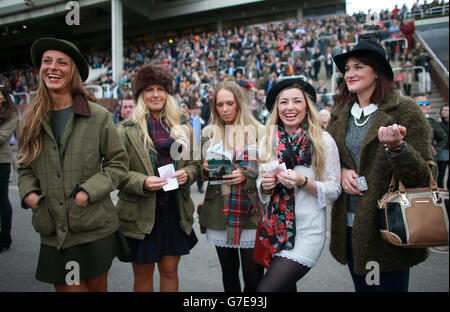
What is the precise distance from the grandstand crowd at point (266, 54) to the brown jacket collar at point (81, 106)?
604cm

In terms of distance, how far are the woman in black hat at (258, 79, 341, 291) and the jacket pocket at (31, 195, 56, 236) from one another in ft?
4.33

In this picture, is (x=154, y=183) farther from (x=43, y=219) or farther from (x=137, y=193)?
(x=43, y=219)

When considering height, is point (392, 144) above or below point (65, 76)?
below

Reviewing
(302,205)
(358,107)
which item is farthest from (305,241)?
(358,107)

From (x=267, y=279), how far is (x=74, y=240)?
1199mm

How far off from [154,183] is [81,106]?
71cm

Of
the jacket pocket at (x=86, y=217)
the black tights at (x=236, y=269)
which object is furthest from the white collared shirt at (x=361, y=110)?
the jacket pocket at (x=86, y=217)

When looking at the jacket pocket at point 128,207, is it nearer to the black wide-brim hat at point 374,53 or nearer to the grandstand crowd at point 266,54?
the black wide-brim hat at point 374,53

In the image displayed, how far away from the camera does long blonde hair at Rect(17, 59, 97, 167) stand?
5.52 feet

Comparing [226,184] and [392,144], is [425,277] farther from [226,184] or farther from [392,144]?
[226,184]

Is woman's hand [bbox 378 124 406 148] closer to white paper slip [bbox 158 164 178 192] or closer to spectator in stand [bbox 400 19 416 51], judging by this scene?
white paper slip [bbox 158 164 178 192]

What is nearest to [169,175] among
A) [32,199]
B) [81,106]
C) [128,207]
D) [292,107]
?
[128,207]

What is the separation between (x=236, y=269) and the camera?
231 centimetres
